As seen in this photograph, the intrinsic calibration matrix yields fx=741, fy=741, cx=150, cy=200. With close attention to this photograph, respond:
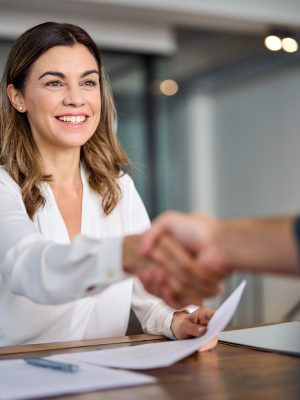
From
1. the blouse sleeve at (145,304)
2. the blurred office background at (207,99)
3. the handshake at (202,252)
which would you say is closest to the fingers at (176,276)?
the handshake at (202,252)

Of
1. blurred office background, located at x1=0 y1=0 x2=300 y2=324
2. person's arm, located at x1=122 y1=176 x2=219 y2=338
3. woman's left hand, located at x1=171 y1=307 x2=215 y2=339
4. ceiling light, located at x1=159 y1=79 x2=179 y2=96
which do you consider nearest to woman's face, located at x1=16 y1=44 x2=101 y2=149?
person's arm, located at x1=122 y1=176 x2=219 y2=338

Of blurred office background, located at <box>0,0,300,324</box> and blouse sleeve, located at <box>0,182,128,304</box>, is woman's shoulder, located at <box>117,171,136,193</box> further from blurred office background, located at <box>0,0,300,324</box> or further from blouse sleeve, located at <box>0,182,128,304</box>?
blurred office background, located at <box>0,0,300,324</box>

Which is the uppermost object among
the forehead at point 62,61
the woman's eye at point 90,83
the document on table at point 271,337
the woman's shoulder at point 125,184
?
the forehead at point 62,61

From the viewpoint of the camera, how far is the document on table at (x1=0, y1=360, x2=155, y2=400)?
1301 millimetres

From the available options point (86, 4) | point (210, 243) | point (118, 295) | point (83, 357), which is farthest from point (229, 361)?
point (86, 4)

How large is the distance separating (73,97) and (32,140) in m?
0.22

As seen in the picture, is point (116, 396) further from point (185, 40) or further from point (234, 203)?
point (234, 203)

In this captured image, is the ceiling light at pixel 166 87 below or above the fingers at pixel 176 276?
above

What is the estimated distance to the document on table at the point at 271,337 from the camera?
1765mm

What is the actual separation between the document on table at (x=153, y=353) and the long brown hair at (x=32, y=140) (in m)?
0.65

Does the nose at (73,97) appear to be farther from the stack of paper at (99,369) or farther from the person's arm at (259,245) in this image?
the person's arm at (259,245)

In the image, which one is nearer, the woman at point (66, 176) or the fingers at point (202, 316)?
the fingers at point (202, 316)

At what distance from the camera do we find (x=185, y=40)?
9.06m

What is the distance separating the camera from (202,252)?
1.36 metres
